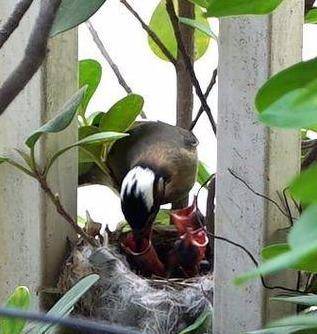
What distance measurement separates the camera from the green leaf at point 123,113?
1181 mm

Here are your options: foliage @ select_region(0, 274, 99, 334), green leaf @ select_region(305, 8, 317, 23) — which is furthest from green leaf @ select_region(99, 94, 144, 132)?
foliage @ select_region(0, 274, 99, 334)

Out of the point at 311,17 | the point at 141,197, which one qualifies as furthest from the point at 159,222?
the point at 311,17

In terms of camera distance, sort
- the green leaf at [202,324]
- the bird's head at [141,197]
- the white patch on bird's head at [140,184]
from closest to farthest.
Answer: the green leaf at [202,324]
the bird's head at [141,197]
the white patch on bird's head at [140,184]

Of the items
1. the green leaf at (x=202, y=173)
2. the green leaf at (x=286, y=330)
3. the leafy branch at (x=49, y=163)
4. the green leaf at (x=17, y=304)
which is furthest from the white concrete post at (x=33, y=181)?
the green leaf at (x=286, y=330)

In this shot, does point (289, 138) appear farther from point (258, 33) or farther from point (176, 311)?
point (176, 311)

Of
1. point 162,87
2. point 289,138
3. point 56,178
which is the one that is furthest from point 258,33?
point 162,87

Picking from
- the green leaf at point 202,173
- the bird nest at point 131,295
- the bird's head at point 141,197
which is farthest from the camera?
the green leaf at point 202,173

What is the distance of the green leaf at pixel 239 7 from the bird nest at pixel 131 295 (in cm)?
61

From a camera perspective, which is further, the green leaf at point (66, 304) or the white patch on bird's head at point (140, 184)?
the white patch on bird's head at point (140, 184)

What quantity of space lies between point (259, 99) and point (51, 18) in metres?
0.45

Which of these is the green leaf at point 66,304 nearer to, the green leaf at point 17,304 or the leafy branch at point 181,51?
the green leaf at point 17,304

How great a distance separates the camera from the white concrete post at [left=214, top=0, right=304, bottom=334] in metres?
0.87

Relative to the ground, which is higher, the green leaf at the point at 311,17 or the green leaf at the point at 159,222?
the green leaf at the point at 311,17

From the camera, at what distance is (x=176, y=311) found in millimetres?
1130
